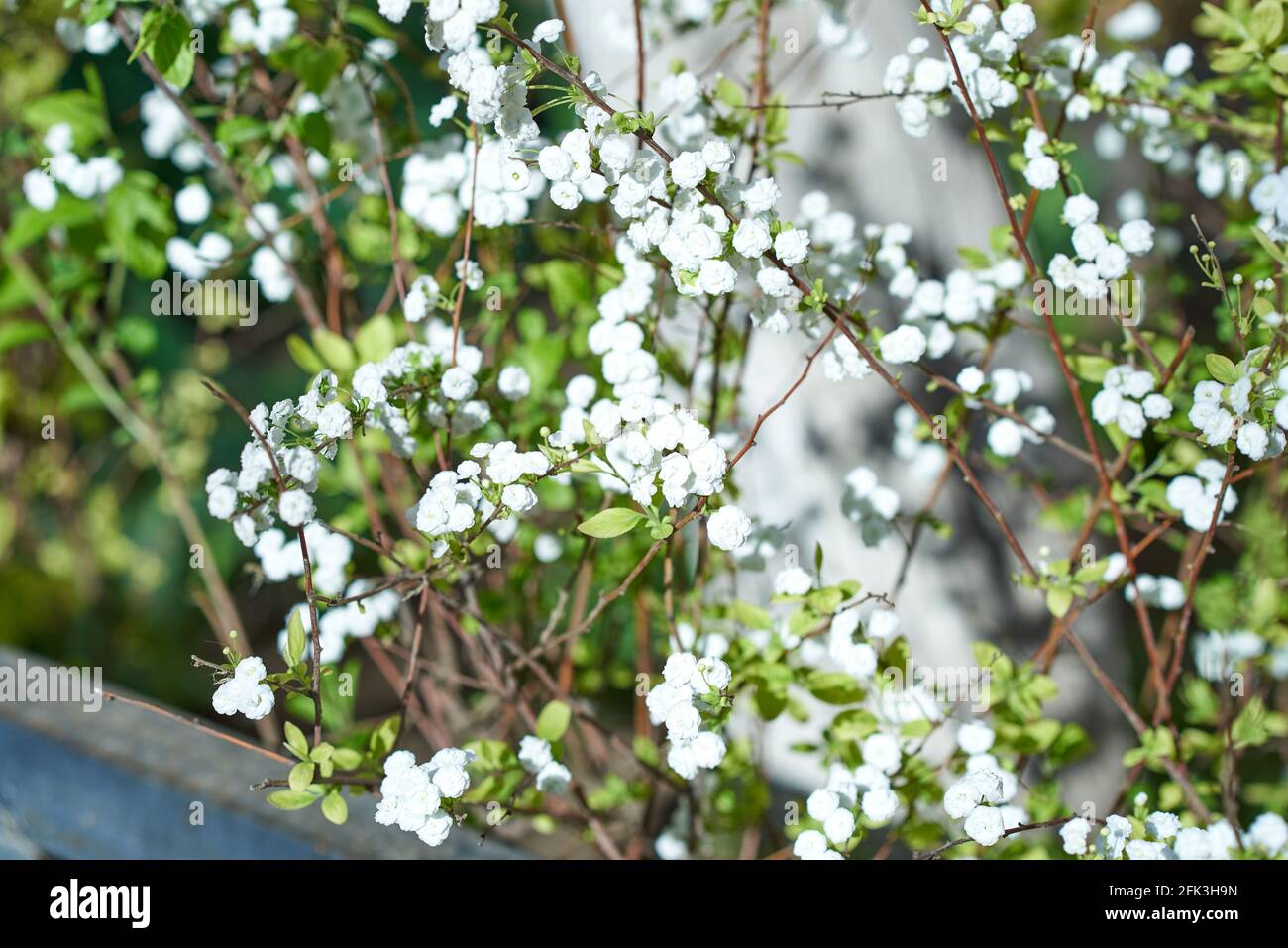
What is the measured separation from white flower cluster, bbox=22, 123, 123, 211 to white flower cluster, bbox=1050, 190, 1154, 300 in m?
0.86

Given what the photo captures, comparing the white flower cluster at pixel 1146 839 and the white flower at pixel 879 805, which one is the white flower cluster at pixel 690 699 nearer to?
the white flower at pixel 879 805

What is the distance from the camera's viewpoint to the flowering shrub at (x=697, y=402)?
69 centimetres

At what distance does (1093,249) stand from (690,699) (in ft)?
1.49

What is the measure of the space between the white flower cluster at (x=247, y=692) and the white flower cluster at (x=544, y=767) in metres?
0.24

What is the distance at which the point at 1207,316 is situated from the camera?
2020 mm

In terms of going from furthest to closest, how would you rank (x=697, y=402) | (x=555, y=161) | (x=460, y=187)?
(x=697, y=402)
(x=460, y=187)
(x=555, y=161)

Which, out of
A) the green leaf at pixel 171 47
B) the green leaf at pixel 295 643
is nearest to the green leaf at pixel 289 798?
the green leaf at pixel 295 643

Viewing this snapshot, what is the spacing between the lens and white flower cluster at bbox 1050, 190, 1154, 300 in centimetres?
80

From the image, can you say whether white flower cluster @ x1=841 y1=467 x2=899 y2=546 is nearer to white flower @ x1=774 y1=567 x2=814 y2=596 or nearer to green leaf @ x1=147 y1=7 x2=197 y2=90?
white flower @ x1=774 y1=567 x2=814 y2=596

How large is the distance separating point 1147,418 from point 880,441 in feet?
0.88

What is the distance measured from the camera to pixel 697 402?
41.5 inches

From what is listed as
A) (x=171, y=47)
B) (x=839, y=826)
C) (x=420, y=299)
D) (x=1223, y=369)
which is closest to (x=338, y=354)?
(x=420, y=299)
